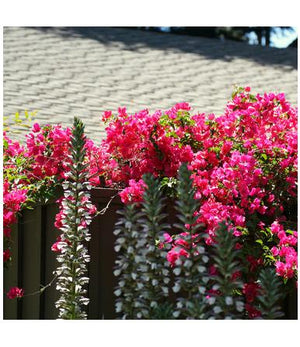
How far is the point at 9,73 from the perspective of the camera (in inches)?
303

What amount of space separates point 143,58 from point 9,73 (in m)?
2.07

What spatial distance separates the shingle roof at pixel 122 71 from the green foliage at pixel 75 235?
6.99 feet

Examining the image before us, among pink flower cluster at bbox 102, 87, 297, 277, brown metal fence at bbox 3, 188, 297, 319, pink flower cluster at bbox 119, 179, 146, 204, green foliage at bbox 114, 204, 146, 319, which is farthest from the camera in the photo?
brown metal fence at bbox 3, 188, 297, 319

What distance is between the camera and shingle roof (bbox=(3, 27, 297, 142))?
23.6ft

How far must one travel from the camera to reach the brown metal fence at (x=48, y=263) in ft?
14.5

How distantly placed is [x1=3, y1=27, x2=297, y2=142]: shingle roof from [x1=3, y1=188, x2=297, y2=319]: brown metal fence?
57.8 inches

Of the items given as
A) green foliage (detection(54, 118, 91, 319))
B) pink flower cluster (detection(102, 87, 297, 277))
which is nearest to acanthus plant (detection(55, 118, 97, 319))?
green foliage (detection(54, 118, 91, 319))

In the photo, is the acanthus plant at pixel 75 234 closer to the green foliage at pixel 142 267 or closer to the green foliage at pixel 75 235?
the green foliage at pixel 75 235

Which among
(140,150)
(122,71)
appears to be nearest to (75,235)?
(140,150)

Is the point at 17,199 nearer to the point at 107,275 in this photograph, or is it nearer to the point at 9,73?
the point at 107,275

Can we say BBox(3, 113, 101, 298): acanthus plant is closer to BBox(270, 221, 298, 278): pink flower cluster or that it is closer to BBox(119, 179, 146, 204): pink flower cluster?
BBox(119, 179, 146, 204): pink flower cluster

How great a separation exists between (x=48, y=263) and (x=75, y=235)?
0.85 metres

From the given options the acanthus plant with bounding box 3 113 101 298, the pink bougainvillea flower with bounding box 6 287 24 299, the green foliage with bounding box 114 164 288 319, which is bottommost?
the pink bougainvillea flower with bounding box 6 287 24 299

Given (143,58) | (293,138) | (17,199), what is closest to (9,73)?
(143,58)
